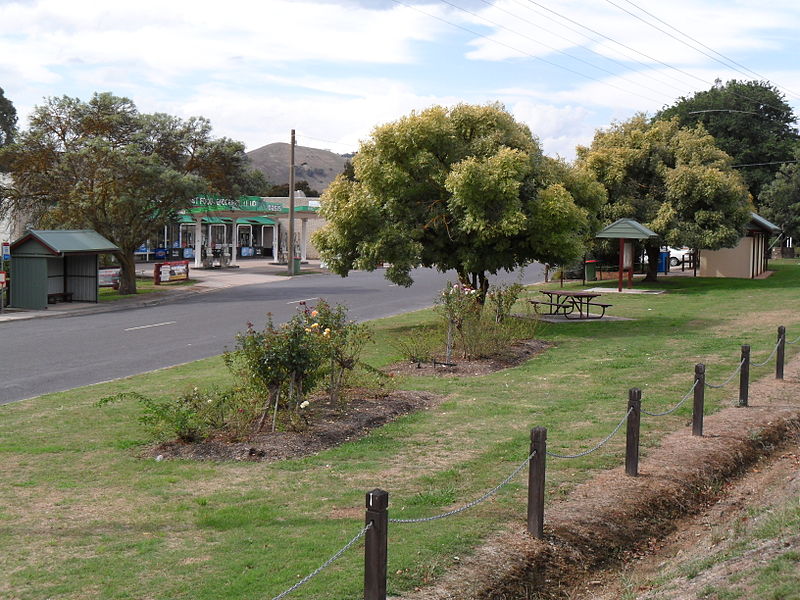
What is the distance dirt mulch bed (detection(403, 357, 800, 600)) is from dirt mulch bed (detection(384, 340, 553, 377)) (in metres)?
4.60

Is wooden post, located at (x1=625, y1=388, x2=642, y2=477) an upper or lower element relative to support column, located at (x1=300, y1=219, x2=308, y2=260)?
lower

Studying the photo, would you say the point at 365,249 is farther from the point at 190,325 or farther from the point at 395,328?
the point at 190,325

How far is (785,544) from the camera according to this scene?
262 inches

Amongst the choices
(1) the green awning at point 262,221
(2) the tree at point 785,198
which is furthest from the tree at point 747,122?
(1) the green awning at point 262,221

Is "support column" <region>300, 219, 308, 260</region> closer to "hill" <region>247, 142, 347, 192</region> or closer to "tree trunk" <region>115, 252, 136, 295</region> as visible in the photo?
"tree trunk" <region>115, 252, 136, 295</region>

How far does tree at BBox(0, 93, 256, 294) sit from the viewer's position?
109 feet

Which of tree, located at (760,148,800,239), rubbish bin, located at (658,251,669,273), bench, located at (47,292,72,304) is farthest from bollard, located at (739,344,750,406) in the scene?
tree, located at (760,148,800,239)

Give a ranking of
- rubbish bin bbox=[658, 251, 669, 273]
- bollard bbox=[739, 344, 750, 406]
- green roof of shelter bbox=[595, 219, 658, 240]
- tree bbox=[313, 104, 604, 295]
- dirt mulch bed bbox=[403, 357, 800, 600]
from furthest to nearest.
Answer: rubbish bin bbox=[658, 251, 669, 273] → green roof of shelter bbox=[595, 219, 658, 240] → tree bbox=[313, 104, 604, 295] → bollard bbox=[739, 344, 750, 406] → dirt mulch bed bbox=[403, 357, 800, 600]

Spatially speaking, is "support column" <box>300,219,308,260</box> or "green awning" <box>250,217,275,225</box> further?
"green awning" <box>250,217,275,225</box>

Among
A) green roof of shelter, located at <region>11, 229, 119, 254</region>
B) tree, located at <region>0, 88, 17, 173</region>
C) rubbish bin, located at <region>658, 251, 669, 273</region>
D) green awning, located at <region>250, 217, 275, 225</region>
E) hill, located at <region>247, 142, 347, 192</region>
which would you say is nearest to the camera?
green roof of shelter, located at <region>11, 229, 119, 254</region>

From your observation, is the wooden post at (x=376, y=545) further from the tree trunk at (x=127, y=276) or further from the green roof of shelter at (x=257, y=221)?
the green roof of shelter at (x=257, y=221)

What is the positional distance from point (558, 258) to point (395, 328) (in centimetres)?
451

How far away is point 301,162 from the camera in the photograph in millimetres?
177125

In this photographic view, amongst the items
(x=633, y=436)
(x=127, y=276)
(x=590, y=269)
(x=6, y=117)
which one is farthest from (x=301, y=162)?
(x=633, y=436)
